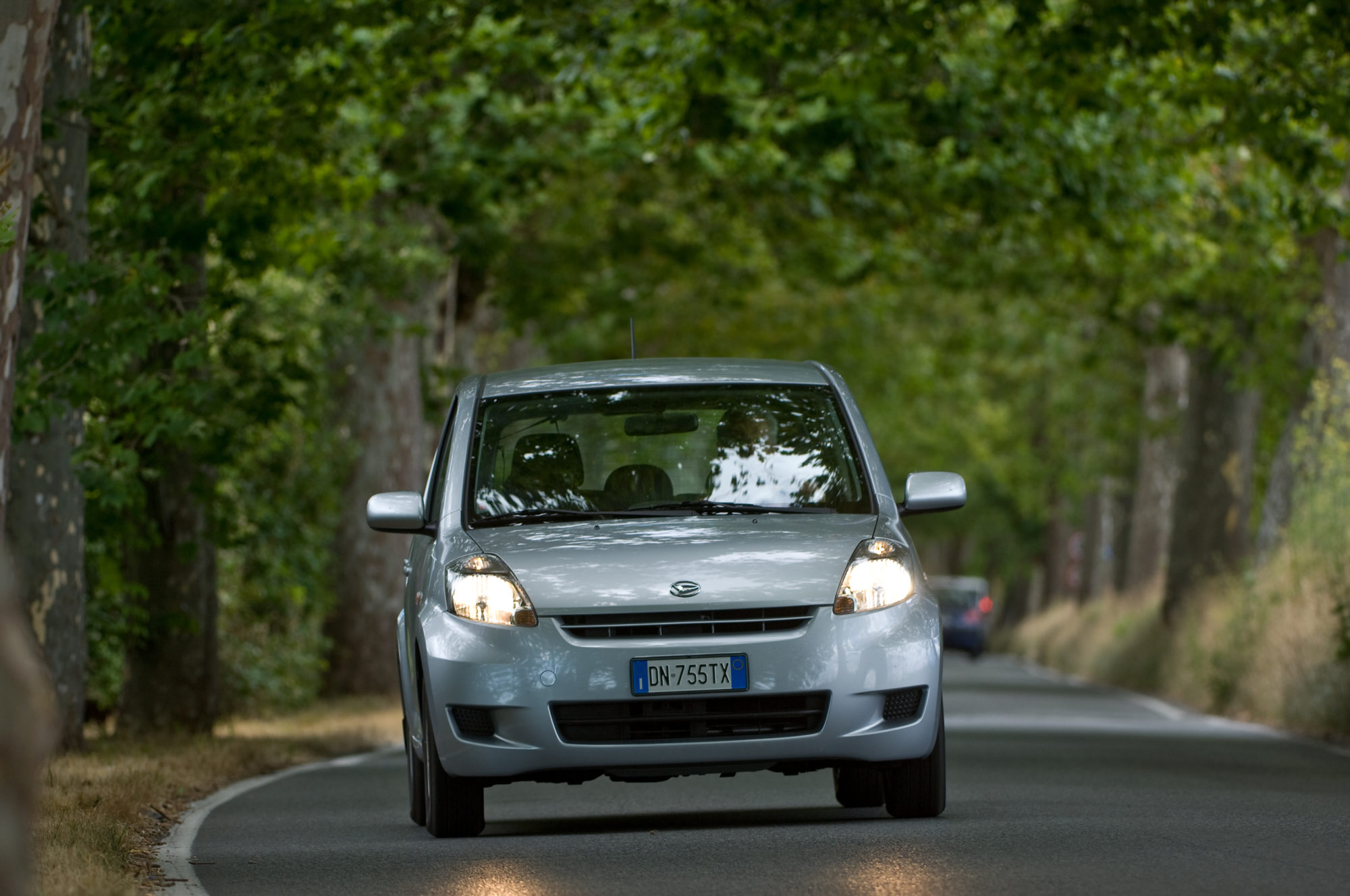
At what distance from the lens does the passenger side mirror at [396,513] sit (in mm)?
9445

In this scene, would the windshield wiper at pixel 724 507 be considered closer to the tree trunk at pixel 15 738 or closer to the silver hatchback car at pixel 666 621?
the silver hatchback car at pixel 666 621

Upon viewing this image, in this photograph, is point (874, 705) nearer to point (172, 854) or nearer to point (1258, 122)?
point (172, 854)

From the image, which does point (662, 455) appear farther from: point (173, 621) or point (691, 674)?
point (173, 621)

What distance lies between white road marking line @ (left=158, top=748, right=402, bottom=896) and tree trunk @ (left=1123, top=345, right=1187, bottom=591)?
25.6 meters

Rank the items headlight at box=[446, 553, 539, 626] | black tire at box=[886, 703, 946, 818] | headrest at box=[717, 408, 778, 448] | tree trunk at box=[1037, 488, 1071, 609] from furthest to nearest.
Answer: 1. tree trunk at box=[1037, 488, 1071, 609]
2. headrest at box=[717, 408, 778, 448]
3. black tire at box=[886, 703, 946, 818]
4. headlight at box=[446, 553, 539, 626]

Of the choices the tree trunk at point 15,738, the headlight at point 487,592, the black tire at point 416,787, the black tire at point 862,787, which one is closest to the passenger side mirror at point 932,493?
the black tire at point 862,787

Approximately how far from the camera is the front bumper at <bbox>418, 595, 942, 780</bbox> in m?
8.73

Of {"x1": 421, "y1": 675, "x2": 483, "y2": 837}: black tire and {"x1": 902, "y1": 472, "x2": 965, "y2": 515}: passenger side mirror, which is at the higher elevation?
{"x1": 902, "y1": 472, "x2": 965, "y2": 515}: passenger side mirror

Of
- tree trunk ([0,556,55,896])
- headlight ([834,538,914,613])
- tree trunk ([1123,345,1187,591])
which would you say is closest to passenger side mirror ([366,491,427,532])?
headlight ([834,538,914,613])

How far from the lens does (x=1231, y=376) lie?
30.8m

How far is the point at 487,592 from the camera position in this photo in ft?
29.2

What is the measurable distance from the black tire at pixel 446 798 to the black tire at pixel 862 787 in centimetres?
163

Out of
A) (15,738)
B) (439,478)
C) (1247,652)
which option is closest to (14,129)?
(439,478)

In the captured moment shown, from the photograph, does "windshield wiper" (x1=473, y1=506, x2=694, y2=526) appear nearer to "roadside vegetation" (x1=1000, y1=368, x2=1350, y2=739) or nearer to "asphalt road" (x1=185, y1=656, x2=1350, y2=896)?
"asphalt road" (x1=185, y1=656, x2=1350, y2=896)
